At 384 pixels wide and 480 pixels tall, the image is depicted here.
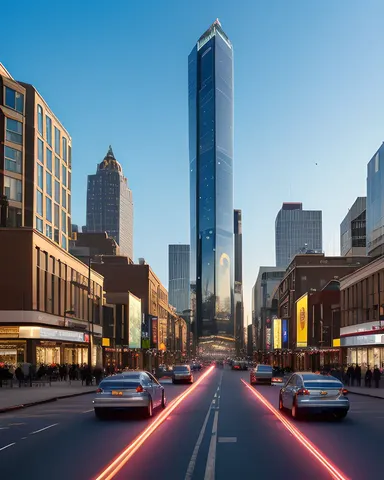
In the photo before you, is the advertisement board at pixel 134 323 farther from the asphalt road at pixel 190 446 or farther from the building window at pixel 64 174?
the asphalt road at pixel 190 446

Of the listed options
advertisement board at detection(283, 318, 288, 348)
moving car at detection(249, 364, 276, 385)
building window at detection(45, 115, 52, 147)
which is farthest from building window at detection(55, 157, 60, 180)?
advertisement board at detection(283, 318, 288, 348)

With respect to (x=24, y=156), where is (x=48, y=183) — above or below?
below

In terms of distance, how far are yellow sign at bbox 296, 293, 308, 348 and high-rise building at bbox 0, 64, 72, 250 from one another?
48.0 metres

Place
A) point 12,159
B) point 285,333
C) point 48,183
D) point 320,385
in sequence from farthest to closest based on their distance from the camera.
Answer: point 285,333 → point 48,183 → point 12,159 → point 320,385

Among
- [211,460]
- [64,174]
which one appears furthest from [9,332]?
[211,460]

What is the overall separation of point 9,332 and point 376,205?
213 feet

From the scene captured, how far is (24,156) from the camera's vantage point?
82.5 m

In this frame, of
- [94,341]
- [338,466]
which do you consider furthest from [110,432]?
[94,341]

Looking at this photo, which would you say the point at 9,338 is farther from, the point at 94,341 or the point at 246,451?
the point at 246,451

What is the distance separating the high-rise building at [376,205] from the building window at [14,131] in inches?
2048

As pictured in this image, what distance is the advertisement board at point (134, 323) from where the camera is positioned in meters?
121

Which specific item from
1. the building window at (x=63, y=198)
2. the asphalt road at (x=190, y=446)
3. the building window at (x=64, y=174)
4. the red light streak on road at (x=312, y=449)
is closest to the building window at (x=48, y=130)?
the building window at (x=64, y=174)

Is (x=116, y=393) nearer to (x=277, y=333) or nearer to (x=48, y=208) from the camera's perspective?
(x=48, y=208)

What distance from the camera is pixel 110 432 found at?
21.1 meters
